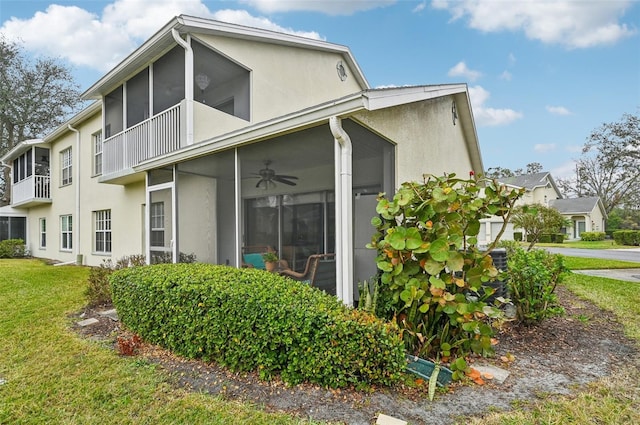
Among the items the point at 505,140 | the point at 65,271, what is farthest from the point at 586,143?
the point at 65,271

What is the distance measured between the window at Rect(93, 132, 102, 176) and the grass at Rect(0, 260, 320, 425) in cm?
829

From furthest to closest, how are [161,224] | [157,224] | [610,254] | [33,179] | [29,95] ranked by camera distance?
[29,95], [610,254], [33,179], [157,224], [161,224]

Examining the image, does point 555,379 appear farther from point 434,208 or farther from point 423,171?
point 423,171

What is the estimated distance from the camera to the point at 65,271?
10.3 meters

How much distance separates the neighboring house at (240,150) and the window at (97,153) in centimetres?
7

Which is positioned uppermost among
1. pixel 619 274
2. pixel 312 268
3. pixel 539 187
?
pixel 539 187

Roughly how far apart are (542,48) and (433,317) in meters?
13.2

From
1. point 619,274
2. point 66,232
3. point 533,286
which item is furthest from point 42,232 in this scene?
point 619,274

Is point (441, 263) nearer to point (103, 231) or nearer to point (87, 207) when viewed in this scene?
point (103, 231)

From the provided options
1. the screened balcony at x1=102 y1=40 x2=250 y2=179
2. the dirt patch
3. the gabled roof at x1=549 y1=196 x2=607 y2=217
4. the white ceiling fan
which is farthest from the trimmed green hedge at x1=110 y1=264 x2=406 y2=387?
the gabled roof at x1=549 y1=196 x2=607 y2=217

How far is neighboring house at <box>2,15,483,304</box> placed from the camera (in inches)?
170

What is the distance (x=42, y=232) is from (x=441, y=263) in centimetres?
1968

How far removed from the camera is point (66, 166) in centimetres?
1387

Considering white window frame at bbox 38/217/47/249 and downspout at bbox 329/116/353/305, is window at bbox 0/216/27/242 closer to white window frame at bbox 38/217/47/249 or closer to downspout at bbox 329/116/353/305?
white window frame at bbox 38/217/47/249
